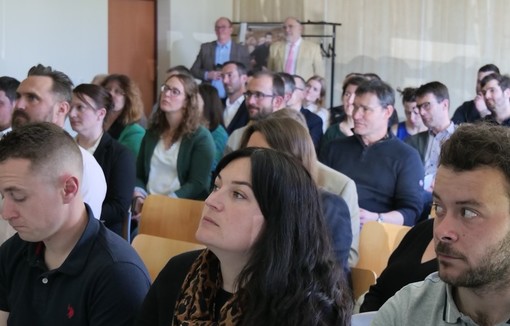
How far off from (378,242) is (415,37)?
740 centimetres

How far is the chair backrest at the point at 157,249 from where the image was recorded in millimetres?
2848

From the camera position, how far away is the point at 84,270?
85.3 inches

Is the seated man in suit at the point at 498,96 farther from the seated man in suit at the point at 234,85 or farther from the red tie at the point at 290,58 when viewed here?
the red tie at the point at 290,58

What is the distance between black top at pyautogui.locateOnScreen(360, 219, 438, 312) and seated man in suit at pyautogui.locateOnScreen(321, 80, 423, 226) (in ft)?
4.84

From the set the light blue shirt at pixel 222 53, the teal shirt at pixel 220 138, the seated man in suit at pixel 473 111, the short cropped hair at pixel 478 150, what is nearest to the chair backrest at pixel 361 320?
the short cropped hair at pixel 478 150

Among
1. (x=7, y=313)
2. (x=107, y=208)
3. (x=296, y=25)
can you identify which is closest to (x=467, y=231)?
(x=7, y=313)

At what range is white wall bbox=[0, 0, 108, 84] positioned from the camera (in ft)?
25.3

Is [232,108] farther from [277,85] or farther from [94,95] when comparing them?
[94,95]

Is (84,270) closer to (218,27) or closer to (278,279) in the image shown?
(278,279)

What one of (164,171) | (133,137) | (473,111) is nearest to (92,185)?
(164,171)

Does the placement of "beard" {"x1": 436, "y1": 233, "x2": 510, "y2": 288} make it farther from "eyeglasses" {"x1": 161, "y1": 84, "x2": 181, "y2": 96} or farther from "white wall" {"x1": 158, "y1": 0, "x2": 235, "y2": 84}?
"white wall" {"x1": 158, "y1": 0, "x2": 235, "y2": 84}

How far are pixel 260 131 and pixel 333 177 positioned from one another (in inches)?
19.0

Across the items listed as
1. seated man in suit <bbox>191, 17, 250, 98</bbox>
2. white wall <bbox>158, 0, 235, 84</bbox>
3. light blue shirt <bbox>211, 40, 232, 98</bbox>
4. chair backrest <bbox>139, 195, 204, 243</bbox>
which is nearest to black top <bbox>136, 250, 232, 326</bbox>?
chair backrest <bbox>139, 195, 204, 243</bbox>

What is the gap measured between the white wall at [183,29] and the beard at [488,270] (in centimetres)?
923
